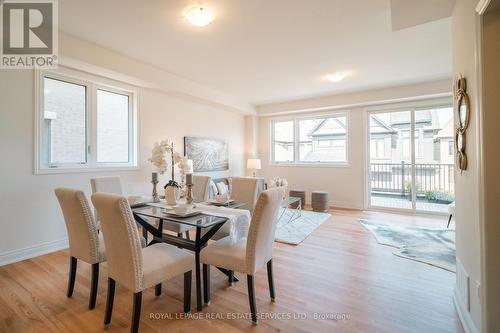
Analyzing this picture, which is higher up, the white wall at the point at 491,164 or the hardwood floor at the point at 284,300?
the white wall at the point at 491,164

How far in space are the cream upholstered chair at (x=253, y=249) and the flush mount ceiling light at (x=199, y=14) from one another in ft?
6.10

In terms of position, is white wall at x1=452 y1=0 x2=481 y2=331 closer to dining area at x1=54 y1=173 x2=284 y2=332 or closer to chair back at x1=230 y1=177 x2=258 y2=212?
dining area at x1=54 y1=173 x2=284 y2=332

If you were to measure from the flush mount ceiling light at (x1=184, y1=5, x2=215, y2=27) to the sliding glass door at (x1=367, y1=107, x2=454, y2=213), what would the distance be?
451 cm

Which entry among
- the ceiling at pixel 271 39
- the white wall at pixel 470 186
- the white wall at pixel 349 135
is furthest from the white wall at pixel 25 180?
the white wall at pixel 470 186

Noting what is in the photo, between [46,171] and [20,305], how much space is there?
1.63 m

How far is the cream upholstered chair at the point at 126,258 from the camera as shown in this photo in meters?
1.55

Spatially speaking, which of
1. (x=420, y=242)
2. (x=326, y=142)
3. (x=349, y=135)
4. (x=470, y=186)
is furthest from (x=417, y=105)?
(x=470, y=186)

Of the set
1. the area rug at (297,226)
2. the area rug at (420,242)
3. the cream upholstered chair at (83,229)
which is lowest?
the area rug at (420,242)

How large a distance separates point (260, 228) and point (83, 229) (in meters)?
1.41

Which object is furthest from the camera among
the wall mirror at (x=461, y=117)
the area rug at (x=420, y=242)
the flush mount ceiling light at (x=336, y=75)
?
the flush mount ceiling light at (x=336, y=75)

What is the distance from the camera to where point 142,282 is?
1.60 meters

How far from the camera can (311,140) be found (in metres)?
6.43

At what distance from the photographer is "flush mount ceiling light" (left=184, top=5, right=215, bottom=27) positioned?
235 cm

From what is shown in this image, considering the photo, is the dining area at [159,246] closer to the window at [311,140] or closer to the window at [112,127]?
the window at [112,127]
